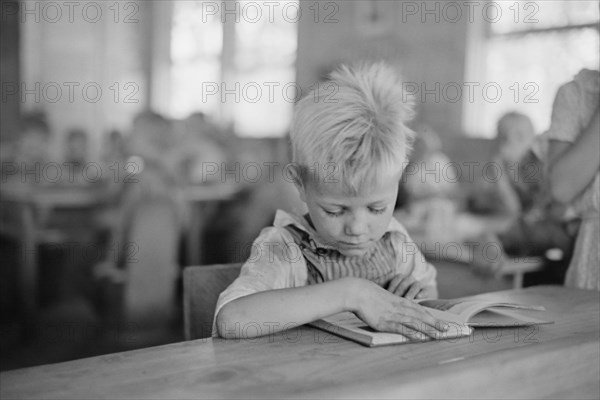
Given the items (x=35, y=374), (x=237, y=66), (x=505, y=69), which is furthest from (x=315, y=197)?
(x=237, y=66)

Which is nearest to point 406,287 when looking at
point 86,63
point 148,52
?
point 86,63

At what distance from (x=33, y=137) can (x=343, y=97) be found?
455cm

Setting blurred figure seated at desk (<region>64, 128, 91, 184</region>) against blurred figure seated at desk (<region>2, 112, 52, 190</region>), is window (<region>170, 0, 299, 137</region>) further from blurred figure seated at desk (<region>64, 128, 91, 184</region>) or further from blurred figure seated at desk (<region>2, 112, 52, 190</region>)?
blurred figure seated at desk (<region>2, 112, 52, 190</region>)

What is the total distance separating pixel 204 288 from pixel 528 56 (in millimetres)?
5438

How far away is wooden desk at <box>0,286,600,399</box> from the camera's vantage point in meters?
0.78

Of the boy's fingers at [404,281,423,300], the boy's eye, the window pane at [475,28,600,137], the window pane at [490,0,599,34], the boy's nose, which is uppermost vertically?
the window pane at [490,0,599,34]

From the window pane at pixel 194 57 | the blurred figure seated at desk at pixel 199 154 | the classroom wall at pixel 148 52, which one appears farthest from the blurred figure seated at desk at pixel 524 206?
the window pane at pixel 194 57

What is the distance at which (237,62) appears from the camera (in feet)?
31.2

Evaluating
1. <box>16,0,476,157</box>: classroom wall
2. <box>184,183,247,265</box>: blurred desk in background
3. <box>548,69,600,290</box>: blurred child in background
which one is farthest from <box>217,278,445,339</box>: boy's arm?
<box>16,0,476,157</box>: classroom wall

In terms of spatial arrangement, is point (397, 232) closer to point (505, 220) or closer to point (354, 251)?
point (354, 251)

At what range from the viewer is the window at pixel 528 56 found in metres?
5.72

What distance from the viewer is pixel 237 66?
9.54m

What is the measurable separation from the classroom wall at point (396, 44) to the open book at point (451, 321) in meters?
4.99

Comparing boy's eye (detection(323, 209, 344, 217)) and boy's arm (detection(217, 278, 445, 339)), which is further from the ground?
boy's eye (detection(323, 209, 344, 217))
